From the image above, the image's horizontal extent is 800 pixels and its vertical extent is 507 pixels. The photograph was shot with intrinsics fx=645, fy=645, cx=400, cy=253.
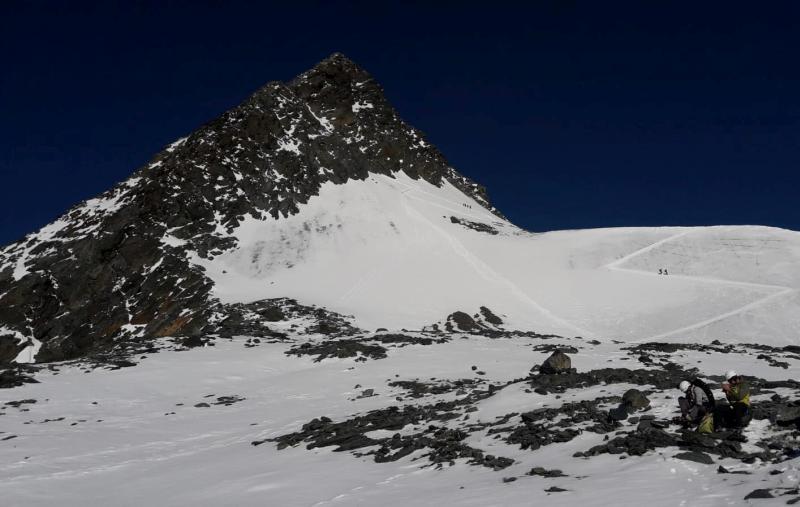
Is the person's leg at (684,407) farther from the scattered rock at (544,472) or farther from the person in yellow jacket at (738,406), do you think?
the scattered rock at (544,472)

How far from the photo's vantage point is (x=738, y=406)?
11992 millimetres

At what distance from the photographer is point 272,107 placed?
80.0m

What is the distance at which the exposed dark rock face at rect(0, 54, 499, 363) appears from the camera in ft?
169

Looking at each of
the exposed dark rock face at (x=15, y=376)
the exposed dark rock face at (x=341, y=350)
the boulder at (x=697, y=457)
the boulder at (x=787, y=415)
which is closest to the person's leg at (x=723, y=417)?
the boulder at (x=787, y=415)

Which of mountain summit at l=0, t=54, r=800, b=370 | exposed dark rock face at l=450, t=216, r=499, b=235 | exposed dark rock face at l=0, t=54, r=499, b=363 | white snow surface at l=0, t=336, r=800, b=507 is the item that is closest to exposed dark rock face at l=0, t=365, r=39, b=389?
white snow surface at l=0, t=336, r=800, b=507

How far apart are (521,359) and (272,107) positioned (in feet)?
195

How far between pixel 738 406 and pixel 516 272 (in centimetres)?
5001

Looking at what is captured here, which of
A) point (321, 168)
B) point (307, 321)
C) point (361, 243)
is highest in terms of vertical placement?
point (321, 168)

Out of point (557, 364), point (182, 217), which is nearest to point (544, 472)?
point (557, 364)

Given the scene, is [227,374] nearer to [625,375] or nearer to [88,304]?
[625,375]

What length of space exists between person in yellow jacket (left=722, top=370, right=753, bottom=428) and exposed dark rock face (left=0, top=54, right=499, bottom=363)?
28823 millimetres

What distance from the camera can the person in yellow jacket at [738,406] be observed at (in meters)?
11.9

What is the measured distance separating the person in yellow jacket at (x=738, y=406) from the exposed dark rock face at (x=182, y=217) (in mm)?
28823

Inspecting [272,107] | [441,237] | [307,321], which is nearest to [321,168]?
[272,107]
